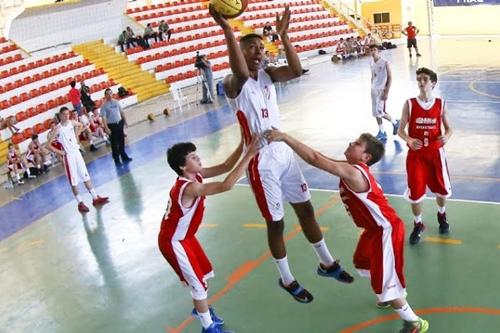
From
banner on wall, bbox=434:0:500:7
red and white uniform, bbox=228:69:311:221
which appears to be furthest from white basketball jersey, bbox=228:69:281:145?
banner on wall, bbox=434:0:500:7

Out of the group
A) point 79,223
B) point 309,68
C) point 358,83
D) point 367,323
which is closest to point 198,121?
point 358,83

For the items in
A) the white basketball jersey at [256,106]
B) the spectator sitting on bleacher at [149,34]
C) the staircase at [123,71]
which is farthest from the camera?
the spectator sitting on bleacher at [149,34]

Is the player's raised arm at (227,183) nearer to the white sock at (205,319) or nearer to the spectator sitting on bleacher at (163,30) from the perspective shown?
the white sock at (205,319)

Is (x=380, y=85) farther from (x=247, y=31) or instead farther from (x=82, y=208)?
(x=247, y=31)

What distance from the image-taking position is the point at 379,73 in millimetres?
11141

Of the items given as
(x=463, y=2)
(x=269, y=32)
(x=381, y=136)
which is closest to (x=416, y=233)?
(x=381, y=136)

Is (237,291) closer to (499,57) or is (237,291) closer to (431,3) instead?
(499,57)

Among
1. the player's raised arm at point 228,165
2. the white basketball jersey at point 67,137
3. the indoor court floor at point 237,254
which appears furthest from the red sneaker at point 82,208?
the player's raised arm at point 228,165

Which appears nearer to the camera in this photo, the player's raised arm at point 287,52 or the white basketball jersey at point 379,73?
the player's raised arm at point 287,52

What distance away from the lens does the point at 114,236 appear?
8.23m

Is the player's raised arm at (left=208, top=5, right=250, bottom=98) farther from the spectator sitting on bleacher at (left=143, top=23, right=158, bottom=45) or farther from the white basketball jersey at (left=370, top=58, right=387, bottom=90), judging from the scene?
the spectator sitting on bleacher at (left=143, top=23, right=158, bottom=45)

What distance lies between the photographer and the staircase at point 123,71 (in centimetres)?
2039

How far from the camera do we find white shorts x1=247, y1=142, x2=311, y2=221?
479cm

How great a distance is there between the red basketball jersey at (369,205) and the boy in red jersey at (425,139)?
1834mm
